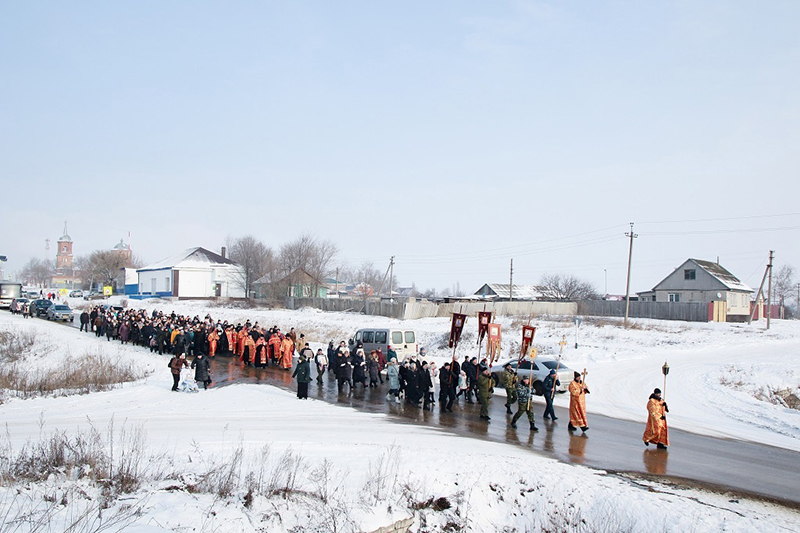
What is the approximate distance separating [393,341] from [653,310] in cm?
4109

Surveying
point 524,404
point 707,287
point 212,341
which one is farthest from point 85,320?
point 707,287

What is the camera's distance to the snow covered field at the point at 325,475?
849 centimetres

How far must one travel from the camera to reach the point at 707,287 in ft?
208

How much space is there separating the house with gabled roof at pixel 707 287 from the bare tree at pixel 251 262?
161 feet

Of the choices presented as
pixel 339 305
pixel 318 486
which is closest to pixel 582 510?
pixel 318 486

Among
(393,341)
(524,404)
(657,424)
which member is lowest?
(524,404)

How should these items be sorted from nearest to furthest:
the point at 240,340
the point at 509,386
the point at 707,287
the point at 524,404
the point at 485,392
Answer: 1. the point at 524,404
2. the point at 485,392
3. the point at 509,386
4. the point at 240,340
5. the point at 707,287

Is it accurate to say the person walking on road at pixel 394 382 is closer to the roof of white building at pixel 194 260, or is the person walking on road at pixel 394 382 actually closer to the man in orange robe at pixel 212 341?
the man in orange robe at pixel 212 341

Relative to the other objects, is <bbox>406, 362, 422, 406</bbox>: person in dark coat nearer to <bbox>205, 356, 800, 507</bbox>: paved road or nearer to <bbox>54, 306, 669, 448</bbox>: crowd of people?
<bbox>54, 306, 669, 448</bbox>: crowd of people

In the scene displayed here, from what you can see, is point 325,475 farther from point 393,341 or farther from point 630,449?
point 393,341

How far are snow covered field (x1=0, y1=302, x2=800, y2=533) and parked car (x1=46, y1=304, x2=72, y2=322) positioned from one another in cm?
3355

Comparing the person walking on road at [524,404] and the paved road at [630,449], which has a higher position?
the person walking on road at [524,404]

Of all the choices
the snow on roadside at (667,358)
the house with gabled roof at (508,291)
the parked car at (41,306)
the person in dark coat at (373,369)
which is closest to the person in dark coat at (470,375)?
the snow on roadside at (667,358)

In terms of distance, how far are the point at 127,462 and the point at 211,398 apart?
915 centimetres
